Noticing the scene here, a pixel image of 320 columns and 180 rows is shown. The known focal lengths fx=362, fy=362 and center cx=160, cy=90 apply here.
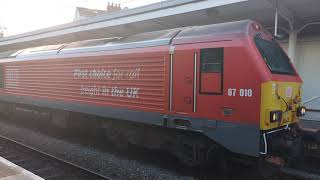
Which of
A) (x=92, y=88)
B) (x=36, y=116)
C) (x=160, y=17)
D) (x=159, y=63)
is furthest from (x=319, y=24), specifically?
(x=36, y=116)

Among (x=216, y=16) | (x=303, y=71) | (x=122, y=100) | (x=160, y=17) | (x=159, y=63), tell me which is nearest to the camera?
(x=159, y=63)

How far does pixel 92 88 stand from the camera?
9234mm

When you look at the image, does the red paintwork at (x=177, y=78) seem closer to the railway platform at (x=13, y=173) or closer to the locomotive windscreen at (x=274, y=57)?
the locomotive windscreen at (x=274, y=57)

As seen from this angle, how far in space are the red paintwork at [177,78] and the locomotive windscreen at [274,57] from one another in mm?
179

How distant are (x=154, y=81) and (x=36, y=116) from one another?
249 inches

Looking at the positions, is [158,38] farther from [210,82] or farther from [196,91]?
[210,82]

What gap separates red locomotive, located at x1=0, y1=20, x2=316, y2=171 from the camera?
611cm

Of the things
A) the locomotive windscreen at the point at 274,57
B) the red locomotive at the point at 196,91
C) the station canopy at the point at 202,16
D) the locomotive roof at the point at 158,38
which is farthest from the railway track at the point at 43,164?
the station canopy at the point at 202,16

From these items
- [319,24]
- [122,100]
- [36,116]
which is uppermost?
[319,24]

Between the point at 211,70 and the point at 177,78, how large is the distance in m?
0.79

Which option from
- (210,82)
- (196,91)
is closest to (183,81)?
(196,91)

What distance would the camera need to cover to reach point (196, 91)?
22.2 feet

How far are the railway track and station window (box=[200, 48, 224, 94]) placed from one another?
8.68 ft

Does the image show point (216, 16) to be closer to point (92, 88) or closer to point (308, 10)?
point (308, 10)
